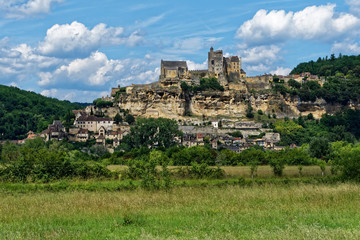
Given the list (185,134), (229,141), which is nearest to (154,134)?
(185,134)

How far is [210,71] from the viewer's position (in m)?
95.9

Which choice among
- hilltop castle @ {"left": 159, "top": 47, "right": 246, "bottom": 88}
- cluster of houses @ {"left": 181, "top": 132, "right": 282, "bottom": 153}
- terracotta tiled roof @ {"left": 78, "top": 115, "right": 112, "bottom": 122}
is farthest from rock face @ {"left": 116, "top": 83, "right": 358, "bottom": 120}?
cluster of houses @ {"left": 181, "top": 132, "right": 282, "bottom": 153}

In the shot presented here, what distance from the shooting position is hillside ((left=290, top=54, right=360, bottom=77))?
372 ft

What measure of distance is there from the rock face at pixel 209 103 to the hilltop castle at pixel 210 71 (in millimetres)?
3076

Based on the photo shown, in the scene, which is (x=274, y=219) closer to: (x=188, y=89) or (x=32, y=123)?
(x=188, y=89)

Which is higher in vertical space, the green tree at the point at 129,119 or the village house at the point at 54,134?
the green tree at the point at 129,119

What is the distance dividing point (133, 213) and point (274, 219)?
14.9ft

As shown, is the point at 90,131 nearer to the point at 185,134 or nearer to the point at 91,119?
the point at 91,119

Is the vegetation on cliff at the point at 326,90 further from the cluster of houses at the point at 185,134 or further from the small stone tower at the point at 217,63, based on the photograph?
the cluster of houses at the point at 185,134

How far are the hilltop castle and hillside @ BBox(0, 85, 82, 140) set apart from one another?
23.0 metres

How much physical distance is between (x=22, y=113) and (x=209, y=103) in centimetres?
5056

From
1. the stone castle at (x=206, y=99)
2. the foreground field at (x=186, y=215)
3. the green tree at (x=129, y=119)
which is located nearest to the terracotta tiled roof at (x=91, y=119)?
the green tree at (x=129, y=119)

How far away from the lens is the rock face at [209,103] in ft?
289

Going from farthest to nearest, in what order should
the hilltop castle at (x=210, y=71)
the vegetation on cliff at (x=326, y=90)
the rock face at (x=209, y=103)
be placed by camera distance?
the vegetation on cliff at (x=326, y=90) → the hilltop castle at (x=210, y=71) → the rock face at (x=209, y=103)
